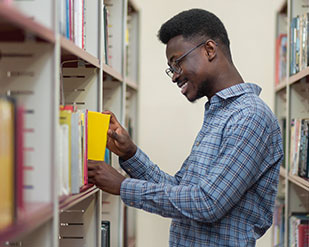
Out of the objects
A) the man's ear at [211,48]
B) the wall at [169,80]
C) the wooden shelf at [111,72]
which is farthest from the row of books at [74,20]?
the wall at [169,80]

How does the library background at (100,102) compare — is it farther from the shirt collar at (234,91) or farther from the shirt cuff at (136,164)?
the shirt collar at (234,91)

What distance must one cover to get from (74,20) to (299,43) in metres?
1.36

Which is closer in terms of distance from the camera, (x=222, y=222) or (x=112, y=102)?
(x=222, y=222)

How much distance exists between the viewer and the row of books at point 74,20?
149 cm

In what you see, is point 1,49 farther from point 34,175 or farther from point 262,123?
point 262,123

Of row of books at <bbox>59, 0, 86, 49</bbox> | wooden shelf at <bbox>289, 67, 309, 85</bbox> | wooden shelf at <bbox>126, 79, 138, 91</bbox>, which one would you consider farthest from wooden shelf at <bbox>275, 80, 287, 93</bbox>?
row of books at <bbox>59, 0, 86, 49</bbox>

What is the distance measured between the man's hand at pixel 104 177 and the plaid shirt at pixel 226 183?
28 mm

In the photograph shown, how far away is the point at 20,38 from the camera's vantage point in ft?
3.34

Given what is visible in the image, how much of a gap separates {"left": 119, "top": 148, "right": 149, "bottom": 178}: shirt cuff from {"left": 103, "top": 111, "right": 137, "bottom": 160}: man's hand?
2cm

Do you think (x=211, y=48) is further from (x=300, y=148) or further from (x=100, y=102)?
(x=300, y=148)

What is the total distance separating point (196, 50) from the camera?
1.74 meters

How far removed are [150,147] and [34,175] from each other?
231 centimetres

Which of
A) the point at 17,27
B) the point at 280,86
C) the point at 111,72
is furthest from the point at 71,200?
the point at 280,86

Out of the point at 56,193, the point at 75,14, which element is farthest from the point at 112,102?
the point at 56,193
